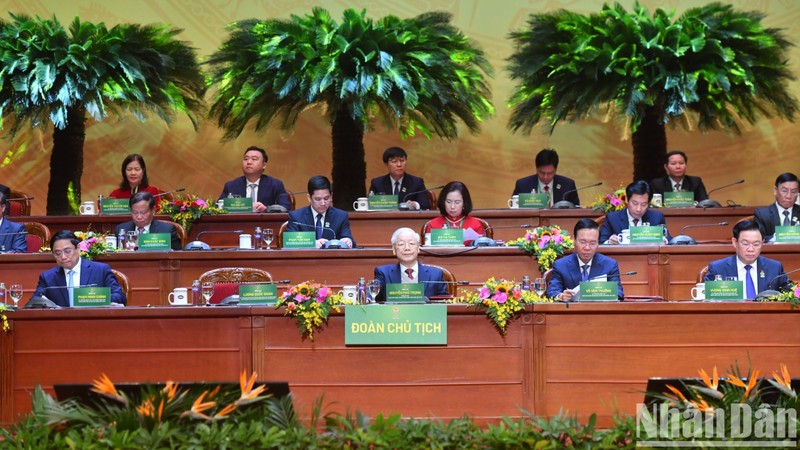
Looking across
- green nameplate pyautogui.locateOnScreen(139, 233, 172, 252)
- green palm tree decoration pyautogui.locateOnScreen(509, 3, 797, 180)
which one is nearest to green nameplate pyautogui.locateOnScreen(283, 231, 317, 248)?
green nameplate pyautogui.locateOnScreen(139, 233, 172, 252)

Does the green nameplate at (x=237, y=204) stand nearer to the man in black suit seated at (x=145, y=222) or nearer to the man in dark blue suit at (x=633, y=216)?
the man in black suit seated at (x=145, y=222)

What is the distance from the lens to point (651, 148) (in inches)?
339

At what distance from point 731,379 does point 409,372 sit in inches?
66.2

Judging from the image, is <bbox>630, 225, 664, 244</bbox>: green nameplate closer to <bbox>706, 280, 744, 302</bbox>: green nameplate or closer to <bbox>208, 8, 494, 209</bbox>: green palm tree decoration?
<bbox>706, 280, 744, 302</bbox>: green nameplate

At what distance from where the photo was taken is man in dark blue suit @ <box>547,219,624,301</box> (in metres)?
5.88

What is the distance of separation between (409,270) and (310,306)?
42.9 inches

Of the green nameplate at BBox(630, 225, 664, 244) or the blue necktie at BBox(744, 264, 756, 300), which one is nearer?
the blue necktie at BBox(744, 264, 756, 300)

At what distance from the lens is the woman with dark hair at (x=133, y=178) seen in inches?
320

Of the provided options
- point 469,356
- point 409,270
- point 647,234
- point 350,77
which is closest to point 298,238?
point 409,270

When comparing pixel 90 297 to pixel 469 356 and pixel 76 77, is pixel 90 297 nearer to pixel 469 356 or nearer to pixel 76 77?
pixel 469 356

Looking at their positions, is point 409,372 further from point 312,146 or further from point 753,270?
point 312,146

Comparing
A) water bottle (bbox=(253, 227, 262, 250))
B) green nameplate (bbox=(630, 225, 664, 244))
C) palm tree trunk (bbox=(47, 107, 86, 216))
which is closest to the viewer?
green nameplate (bbox=(630, 225, 664, 244))

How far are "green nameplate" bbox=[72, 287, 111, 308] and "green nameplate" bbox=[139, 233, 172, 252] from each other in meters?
1.51

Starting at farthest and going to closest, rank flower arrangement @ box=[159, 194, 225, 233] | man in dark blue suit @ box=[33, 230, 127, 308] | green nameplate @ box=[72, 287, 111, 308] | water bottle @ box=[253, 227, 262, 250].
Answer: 1. flower arrangement @ box=[159, 194, 225, 233]
2. water bottle @ box=[253, 227, 262, 250]
3. man in dark blue suit @ box=[33, 230, 127, 308]
4. green nameplate @ box=[72, 287, 111, 308]
